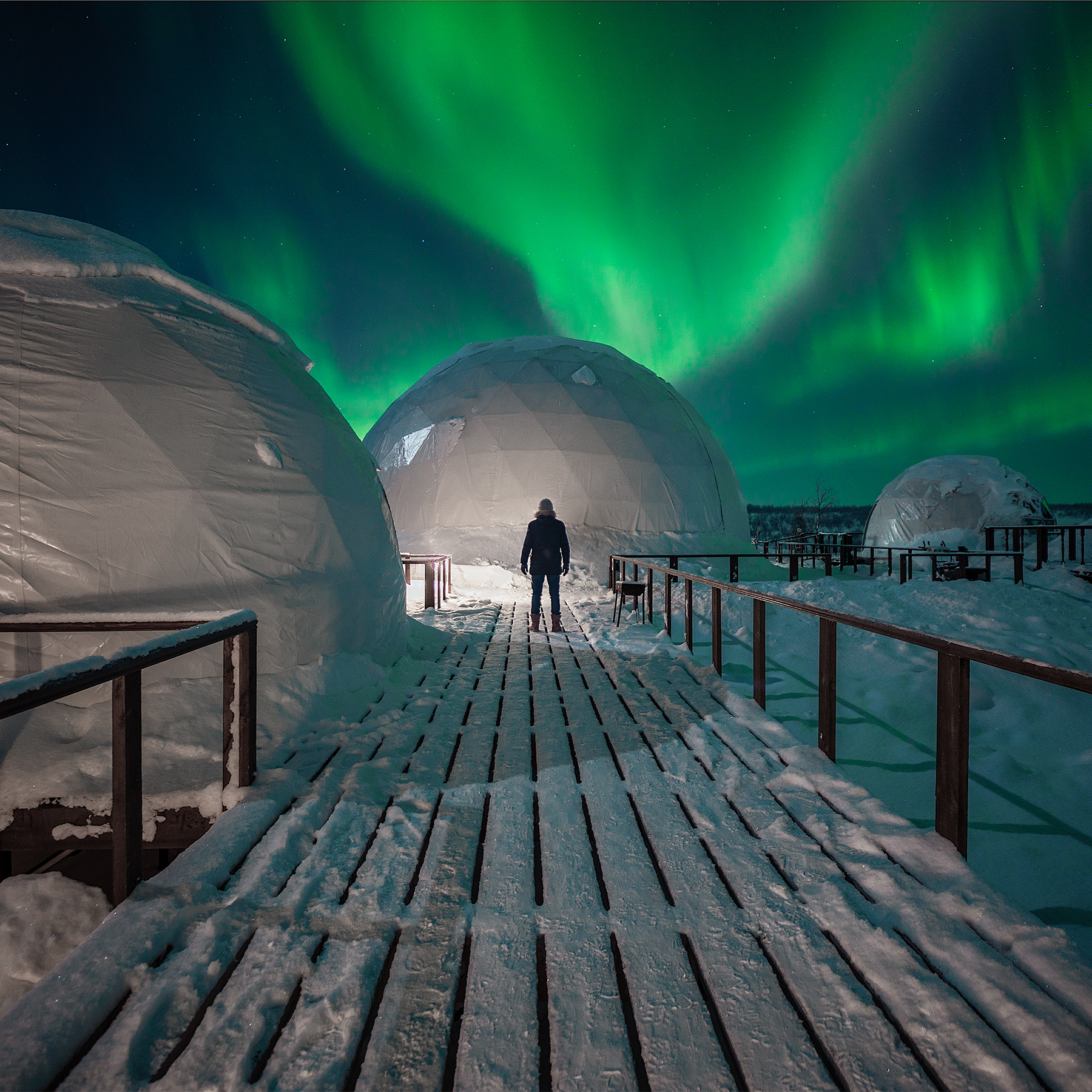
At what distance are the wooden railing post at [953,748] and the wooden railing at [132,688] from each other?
3.00m

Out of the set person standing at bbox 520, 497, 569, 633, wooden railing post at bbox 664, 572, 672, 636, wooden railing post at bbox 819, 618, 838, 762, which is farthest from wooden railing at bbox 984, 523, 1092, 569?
wooden railing post at bbox 819, 618, 838, 762

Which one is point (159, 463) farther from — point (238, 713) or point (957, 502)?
point (957, 502)

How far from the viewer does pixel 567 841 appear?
2.28 m

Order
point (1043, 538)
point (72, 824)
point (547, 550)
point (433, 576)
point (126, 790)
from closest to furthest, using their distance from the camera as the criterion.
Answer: point (126, 790), point (72, 824), point (547, 550), point (433, 576), point (1043, 538)

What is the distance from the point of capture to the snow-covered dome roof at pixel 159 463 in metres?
3.71

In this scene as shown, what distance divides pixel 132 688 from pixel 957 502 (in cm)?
3142

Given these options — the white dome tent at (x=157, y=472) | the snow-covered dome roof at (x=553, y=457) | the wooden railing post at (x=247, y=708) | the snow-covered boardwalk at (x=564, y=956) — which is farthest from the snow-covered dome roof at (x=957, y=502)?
the wooden railing post at (x=247, y=708)

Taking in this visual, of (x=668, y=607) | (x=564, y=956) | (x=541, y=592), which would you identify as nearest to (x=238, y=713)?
(x=564, y=956)

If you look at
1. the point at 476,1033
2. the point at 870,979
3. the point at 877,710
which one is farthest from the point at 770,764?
the point at 877,710

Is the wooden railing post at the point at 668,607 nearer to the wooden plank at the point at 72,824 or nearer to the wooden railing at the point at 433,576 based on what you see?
the wooden railing at the point at 433,576

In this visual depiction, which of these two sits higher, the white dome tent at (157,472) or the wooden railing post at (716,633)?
the white dome tent at (157,472)

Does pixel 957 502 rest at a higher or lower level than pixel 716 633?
higher

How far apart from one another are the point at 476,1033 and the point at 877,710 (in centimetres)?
574

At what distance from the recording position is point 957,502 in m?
25.1
